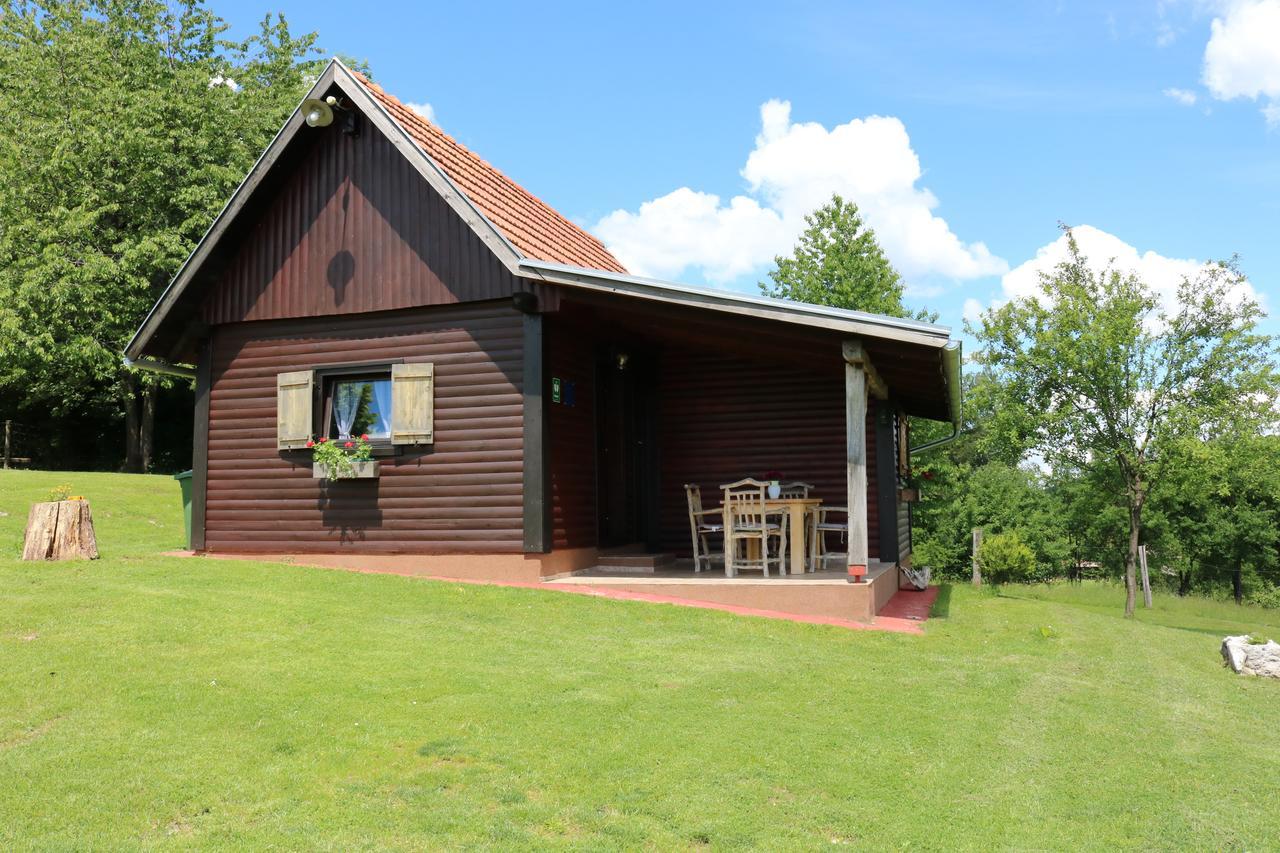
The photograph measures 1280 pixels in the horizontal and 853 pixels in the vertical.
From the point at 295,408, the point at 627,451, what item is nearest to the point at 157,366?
the point at 295,408

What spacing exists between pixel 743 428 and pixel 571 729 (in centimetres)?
802

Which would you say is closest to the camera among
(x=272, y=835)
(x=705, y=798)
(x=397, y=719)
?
(x=272, y=835)

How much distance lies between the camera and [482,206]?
10.7 metres

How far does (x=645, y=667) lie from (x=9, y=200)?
24.2 m

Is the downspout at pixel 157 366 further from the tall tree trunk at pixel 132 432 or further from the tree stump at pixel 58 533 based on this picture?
the tall tree trunk at pixel 132 432

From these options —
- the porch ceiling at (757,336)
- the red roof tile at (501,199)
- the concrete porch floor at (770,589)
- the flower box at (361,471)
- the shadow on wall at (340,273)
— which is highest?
the red roof tile at (501,199)

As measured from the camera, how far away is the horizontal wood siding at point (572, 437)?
10836 mm

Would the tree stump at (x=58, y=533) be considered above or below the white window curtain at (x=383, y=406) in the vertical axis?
below

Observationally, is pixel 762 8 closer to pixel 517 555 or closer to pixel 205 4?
pixel 517 555

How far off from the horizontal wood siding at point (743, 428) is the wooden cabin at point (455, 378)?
0.03 meters

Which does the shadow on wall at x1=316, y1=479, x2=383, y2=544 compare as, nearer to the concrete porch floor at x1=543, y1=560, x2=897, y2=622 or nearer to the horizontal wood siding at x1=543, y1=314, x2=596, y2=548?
the horizontal wood siding at x1=543, y1=314, x2=596, y2=548

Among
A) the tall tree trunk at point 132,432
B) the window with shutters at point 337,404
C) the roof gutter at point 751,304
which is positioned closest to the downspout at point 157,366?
the window with shutters at point 337,404

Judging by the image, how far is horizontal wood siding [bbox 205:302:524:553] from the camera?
1070 centimetres

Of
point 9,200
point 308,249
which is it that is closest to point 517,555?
point 308,249
